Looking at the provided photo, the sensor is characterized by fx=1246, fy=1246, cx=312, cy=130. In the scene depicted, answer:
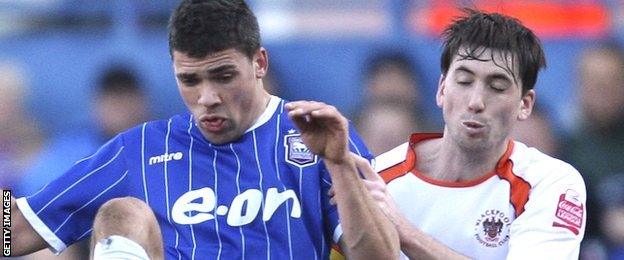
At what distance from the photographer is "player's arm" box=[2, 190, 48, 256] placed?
442cm

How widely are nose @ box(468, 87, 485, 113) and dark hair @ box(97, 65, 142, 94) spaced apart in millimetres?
2861

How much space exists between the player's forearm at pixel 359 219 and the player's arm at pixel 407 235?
9.6 inches

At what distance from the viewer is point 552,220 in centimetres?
442

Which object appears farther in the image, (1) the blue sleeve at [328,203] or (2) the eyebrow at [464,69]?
(2) the eyebrow at [464,69]

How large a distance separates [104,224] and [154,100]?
300 centimetres

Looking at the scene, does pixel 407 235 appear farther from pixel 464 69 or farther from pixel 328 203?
pixel 464 69

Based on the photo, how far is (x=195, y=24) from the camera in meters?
4.24

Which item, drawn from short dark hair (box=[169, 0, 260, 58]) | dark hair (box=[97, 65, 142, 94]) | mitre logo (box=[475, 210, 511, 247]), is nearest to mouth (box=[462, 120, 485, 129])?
mitre logo (box=[475, 210, 511, 247])

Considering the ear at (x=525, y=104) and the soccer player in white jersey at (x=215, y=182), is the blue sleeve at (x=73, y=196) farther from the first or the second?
the ear at (x=525, y=104)

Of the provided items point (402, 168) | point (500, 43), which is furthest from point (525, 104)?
point (402, 168)

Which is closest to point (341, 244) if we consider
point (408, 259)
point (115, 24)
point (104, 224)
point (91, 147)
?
point (408, 259)

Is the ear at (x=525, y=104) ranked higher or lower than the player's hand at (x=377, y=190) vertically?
higher

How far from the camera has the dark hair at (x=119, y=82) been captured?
6809 millimetres
